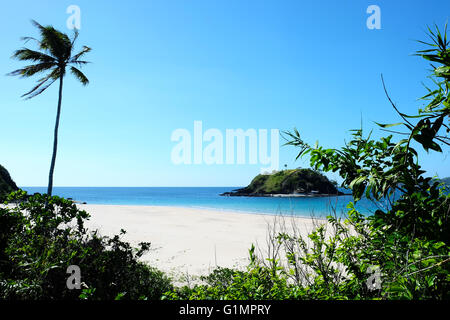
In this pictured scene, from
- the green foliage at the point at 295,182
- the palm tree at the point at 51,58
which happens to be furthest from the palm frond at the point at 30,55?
the green foliage at the point at 295,182

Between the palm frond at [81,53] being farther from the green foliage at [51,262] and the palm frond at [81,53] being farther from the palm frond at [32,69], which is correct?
the green foliage at [51,262]

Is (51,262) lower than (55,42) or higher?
lower

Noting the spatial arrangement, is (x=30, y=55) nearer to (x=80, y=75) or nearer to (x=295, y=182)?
(x=80, y=75)

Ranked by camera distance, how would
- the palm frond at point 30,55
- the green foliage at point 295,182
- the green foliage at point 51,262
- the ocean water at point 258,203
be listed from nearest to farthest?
the green foliage at point 295,182 → the green foliage at point 51,262 → the ocean water at point 258,203 → the palm frond at point 30,55

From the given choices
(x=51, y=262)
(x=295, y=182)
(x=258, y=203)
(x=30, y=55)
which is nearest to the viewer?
(x=51, y=262)

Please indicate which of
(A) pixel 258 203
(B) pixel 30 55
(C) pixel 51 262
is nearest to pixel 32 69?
(B) pixel 30 55

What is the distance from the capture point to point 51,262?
2.72 meters

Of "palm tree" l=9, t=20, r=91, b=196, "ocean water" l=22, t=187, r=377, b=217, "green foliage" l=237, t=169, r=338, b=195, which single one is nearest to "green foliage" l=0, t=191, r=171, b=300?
"green foliage" l=237, t=169, r=338, b=195

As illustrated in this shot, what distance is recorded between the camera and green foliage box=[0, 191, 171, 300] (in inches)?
94.8

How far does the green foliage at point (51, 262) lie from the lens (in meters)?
2.41
